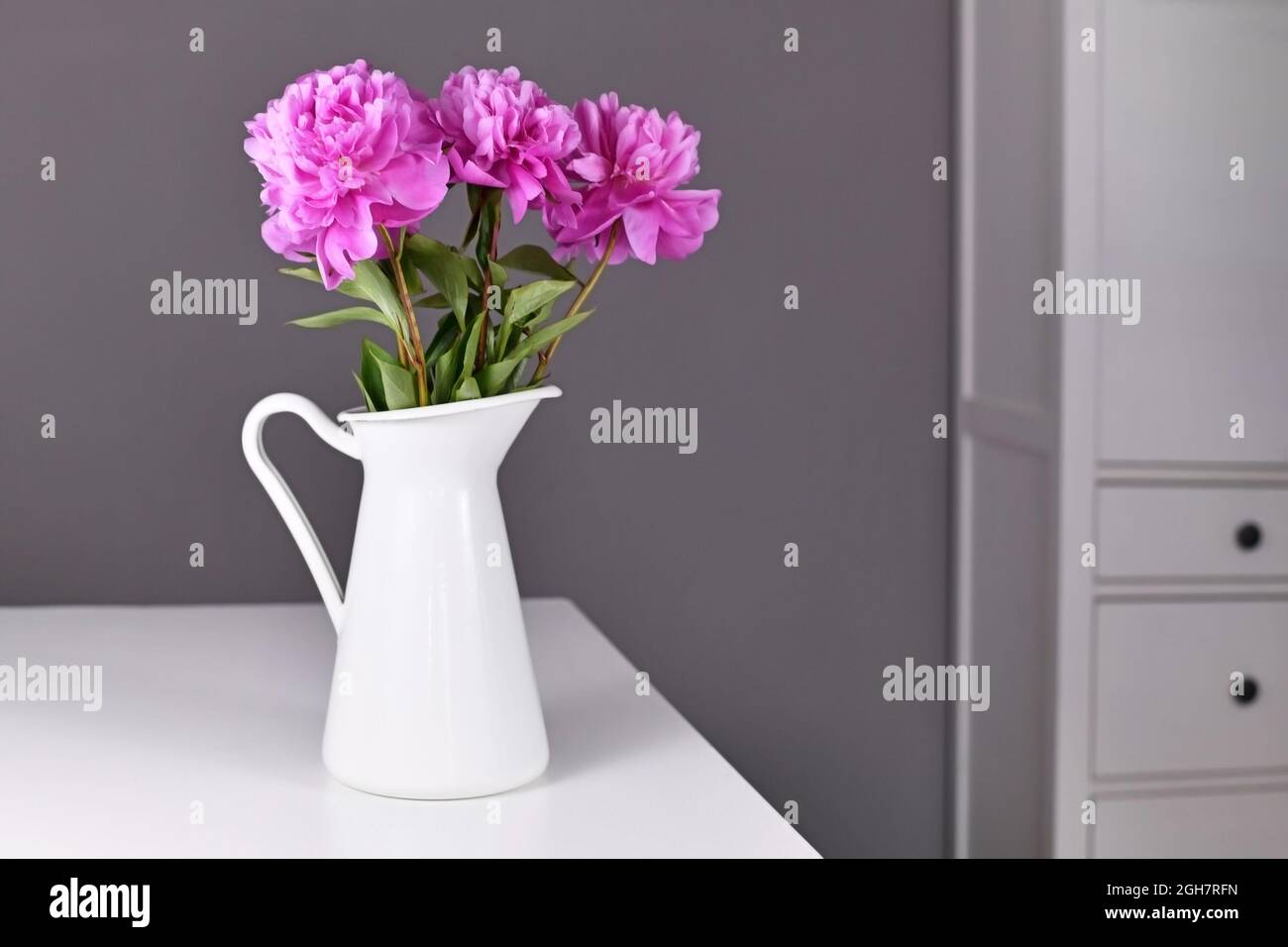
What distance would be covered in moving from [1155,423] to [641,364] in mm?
649

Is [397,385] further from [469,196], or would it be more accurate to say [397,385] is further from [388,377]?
[469,196]

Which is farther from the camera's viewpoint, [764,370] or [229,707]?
[764,370]

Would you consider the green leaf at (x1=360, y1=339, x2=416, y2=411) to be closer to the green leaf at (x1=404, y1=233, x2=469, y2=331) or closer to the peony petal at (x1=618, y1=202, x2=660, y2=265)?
the green leaf at (x1=404, y1=233, x2=469, y2=331)

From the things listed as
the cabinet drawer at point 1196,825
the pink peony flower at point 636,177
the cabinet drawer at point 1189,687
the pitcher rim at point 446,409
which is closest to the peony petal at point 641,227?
the pink peony flower at point 636,177

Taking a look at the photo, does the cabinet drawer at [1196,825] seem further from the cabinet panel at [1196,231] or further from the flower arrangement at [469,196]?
the flower arrangement at [469,196]

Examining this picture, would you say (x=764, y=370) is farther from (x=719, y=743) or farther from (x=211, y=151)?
(x=211, y=151)

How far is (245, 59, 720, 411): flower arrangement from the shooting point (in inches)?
27.6

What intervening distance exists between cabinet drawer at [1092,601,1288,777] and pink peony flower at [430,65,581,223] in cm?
110

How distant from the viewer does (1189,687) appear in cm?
162

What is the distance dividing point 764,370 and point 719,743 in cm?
52

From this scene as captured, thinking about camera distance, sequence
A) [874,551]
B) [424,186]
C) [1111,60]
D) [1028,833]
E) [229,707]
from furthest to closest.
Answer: [874,551] < [1028,833] < [1111,60] < [229,707] < [424,186]

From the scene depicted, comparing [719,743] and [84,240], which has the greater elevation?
[84,240]

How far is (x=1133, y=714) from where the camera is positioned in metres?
1.61

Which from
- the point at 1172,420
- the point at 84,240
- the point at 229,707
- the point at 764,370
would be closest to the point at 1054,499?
the point at 1172,420
